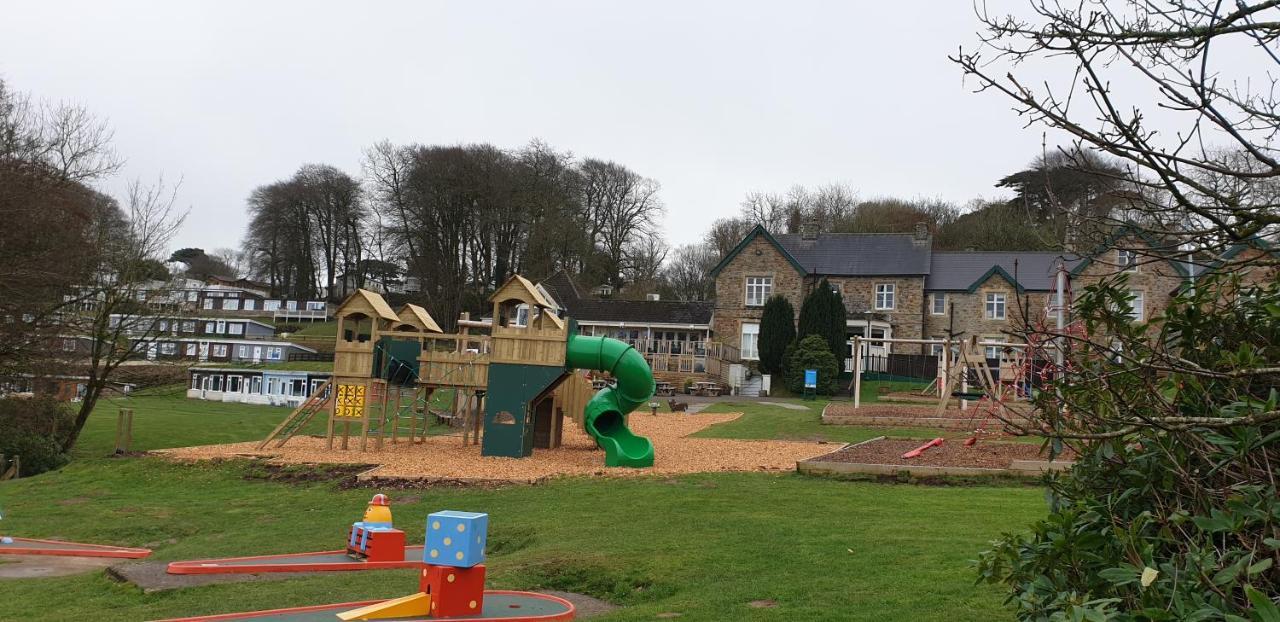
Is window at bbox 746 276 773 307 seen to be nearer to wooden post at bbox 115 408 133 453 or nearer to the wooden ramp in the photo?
the wooden ramp

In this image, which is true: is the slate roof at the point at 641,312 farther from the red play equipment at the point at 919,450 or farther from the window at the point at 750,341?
the red play equipment at the point at 919,450

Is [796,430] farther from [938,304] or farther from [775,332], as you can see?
[938,304]

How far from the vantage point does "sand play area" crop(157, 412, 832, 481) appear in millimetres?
18156

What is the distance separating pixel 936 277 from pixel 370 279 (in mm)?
54454

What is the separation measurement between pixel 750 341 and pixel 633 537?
3799 cm

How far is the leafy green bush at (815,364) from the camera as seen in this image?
41.9 meters

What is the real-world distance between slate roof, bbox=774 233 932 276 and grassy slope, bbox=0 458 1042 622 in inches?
1328

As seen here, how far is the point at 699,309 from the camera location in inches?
2199

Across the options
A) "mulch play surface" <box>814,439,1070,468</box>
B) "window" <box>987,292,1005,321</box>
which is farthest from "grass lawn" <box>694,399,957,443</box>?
"window" <box>987,292,1005,321</box>

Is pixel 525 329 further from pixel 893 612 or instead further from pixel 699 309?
pixel 699 309

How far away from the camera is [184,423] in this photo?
35.0m

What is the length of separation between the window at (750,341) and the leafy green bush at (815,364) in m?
5.45

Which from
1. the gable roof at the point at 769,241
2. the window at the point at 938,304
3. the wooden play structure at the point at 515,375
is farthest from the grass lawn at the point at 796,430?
the window at the point at 938,304

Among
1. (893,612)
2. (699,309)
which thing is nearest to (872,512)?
(893,612)
